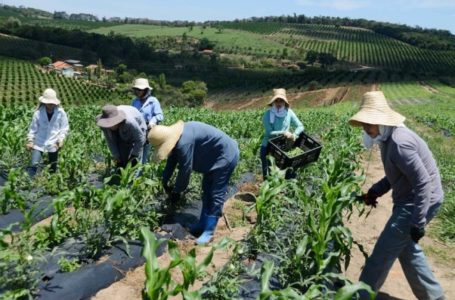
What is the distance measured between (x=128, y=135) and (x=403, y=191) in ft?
10.1

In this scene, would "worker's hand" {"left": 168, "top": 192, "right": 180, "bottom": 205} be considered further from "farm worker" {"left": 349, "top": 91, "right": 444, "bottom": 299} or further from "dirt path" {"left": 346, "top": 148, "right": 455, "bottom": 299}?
"farm worker" {"left": 349, "top": 91, "right": 444, "bottom": 299}

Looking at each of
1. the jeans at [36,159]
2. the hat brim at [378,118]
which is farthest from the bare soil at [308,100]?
the hat brim at [378,118]

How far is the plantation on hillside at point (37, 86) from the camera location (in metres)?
57.2

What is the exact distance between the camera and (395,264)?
5.15 metres

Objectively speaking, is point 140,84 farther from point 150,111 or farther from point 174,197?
point 174,197

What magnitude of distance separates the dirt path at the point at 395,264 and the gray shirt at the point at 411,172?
1212 mm

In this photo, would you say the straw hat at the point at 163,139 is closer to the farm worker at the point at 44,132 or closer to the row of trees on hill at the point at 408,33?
the farm worker at the point at 44,132

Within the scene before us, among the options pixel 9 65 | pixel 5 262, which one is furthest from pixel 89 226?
pixel 9 65

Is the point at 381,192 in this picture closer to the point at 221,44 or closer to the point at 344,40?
the point at 221,44

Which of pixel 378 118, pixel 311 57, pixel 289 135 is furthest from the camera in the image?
pixel 311 57

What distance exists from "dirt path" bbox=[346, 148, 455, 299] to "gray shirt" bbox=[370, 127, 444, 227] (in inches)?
47.7

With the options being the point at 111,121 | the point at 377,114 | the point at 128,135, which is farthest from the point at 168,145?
the point at 377,114

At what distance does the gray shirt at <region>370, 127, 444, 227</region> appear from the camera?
3.46m

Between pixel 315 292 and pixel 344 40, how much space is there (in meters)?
141
